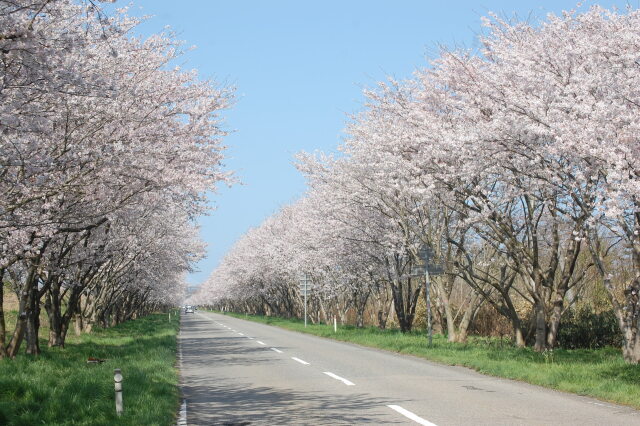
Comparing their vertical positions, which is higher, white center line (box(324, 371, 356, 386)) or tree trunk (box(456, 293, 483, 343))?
tree trunk (box(456, 293, 483, 343))

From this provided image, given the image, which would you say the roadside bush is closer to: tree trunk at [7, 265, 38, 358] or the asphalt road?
the asphalt road

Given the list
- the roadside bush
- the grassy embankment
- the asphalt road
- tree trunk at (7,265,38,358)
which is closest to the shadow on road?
the asphalt road

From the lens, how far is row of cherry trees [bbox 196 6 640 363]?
1248cm

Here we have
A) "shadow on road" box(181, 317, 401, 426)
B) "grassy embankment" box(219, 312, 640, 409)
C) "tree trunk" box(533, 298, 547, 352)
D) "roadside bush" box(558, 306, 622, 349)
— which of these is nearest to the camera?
"shadow on road" box(181, 317, 401, 426)

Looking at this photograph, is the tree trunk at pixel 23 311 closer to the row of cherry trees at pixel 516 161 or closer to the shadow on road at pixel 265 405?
the shadow on road at pixel 265 405

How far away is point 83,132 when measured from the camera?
44.9 ft

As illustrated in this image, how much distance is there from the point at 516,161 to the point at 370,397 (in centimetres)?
689

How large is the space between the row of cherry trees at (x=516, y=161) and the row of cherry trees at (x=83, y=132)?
243 inches

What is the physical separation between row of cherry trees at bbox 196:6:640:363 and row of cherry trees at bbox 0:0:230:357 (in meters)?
6.17

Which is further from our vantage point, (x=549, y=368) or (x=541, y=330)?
(x=541, y=330)

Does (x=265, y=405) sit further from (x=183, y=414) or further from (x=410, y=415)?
(x=410, y=415)

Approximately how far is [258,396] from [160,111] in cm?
731

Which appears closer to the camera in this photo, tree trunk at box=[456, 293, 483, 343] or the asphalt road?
the asphalt road

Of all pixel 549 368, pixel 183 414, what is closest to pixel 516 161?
pixel 549 368
